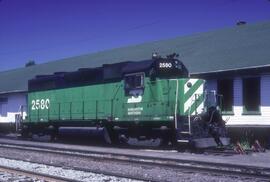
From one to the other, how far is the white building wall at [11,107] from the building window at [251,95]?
18731mm

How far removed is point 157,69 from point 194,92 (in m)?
1.77

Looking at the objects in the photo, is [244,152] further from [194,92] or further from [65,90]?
[65,90]

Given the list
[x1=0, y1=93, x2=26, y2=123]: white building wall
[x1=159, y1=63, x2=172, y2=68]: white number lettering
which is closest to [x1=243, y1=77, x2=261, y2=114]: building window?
[x1=159, y1=63, x2=172, y2=68]: white number lettering

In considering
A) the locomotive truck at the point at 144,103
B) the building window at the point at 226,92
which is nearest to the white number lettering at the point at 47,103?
the locomotive truck at the point at 144,103

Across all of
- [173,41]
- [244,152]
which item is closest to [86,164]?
[244,152]

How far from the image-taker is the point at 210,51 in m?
21.7

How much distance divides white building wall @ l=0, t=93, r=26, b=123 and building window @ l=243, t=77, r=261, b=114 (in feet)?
61.5

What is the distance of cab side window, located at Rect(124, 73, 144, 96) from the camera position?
17.0 meters

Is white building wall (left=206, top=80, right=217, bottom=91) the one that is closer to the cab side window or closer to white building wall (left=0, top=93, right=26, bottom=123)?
the cab side window

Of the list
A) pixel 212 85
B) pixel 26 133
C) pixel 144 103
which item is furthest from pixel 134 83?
pixel 26 133

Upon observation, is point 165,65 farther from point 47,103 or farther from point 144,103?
point 47,103

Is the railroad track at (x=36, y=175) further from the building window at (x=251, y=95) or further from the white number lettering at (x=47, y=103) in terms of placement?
the white number lettering at (x=47, y=103)

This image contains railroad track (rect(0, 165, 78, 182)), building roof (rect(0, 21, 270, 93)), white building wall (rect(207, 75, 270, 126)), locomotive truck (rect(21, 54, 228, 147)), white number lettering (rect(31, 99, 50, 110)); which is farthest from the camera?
white number lettering (rect(31, 99, 50, 110))

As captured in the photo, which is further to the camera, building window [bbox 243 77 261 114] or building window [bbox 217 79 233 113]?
building window [bbox 217 79 233 113]
